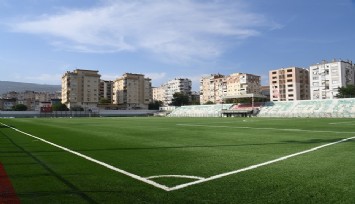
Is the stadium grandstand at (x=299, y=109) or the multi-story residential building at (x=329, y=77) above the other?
the multi-story residential building at (x=329, y=77)

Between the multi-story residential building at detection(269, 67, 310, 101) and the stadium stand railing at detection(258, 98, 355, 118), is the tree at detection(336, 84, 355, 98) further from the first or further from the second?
the stadium stand railing at detection(258, 98, 355, 118)

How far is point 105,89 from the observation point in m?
178

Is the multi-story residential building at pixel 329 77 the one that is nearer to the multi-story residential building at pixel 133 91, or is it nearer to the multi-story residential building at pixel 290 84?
the multi-story residential building at pixel 290 84

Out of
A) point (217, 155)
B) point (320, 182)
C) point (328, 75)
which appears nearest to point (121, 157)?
point (217, 155)

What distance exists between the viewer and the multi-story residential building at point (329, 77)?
399 ft

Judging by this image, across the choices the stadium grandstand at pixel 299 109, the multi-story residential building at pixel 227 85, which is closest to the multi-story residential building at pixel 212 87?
the multi-story residential building at pixel 227 85

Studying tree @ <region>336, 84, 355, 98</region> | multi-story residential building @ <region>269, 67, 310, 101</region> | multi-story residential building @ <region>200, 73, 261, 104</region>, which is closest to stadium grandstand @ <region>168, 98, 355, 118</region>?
tree @ <region>336, 84, 355, 98</region>

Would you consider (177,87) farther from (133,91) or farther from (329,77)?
(329,77)

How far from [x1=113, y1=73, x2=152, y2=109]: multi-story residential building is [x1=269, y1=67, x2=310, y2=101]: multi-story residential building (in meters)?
63.0

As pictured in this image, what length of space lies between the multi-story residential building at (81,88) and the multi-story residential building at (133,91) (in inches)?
593

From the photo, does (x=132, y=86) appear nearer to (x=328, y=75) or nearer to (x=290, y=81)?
(x=290, y=81)

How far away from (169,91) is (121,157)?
183029 millimetres

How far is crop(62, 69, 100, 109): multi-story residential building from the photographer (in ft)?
447

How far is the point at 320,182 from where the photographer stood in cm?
597
